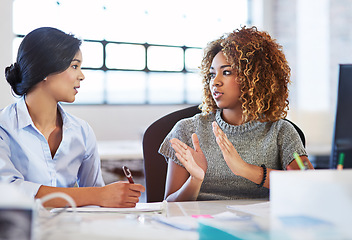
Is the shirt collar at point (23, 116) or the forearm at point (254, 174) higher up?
the shirt collar at point (23, 116)

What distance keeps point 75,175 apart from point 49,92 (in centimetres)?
31

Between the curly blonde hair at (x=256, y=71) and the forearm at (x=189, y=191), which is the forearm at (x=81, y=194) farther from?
the curly blonde hair at (x=256, y=71)

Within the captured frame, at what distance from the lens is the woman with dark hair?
4.63 ft

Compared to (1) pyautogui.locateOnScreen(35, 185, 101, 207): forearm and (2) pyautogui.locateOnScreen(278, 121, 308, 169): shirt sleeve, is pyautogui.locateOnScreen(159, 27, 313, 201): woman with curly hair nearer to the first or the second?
(2) pyautogui.locateOnScreen(278, 121, 308, 169): shirt sleeve

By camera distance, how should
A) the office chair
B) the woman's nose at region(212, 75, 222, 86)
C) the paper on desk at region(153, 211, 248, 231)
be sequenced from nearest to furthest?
the paper on desk at region(153, 211, 248, 231) < the woman's nose at region(212, 75, 222, 86) < the office chair

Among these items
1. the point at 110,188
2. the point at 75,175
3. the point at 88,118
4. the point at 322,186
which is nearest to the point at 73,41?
the point at 75,175

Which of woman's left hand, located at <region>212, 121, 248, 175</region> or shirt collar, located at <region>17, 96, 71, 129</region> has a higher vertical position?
shirt collar, located at <region>17, 96, 71, 129</region>

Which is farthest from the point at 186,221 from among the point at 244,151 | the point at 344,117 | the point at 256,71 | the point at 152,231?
the point at 256,71

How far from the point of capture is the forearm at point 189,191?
56.6 inches

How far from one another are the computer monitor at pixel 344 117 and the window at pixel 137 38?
4890 mm

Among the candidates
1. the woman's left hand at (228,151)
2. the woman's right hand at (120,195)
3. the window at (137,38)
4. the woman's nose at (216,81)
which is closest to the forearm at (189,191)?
the woman's left hand at (228,151)

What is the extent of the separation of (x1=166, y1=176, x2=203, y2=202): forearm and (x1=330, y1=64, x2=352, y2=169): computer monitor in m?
0.46

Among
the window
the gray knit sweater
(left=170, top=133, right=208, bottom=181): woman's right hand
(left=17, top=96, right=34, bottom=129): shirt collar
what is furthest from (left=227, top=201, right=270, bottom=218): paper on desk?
the window

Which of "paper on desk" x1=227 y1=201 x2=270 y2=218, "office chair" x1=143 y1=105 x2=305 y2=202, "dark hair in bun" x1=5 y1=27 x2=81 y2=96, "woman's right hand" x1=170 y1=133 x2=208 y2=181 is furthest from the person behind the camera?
"office chair" x1=143 y1=105 x2=305 y2=202
